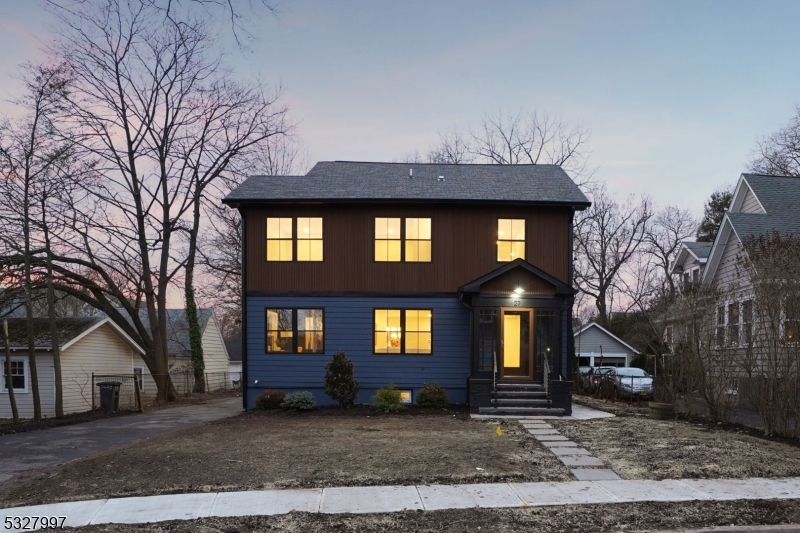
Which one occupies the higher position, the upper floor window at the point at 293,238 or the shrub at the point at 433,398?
the upper floor window at the point at 293,238

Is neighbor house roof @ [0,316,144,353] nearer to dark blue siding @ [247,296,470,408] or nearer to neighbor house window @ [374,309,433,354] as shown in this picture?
dark blue siding @ [247,296,470,408]

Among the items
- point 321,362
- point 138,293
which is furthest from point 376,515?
point 138,293

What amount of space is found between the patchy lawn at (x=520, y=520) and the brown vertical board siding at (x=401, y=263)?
11.5 meters

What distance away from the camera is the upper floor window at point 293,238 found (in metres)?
18.6

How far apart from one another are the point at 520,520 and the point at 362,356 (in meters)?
11.7

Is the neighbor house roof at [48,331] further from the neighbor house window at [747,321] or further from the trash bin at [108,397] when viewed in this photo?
the neighbor house window at [747,321]

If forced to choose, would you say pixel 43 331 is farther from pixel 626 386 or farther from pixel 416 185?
pixel 626 386

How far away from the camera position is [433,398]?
1708 cm

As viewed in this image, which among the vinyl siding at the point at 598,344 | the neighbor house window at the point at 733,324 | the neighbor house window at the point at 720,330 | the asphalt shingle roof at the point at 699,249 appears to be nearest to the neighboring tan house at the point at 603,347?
the vinyl siding at the point at 598,344

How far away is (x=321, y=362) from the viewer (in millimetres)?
18203

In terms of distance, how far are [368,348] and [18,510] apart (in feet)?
37.8

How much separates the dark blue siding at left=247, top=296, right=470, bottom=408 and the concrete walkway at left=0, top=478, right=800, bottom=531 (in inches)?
388

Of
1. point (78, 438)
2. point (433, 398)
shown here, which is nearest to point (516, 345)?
point (433, 398)

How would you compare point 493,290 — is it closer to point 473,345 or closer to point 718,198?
point 473,345
